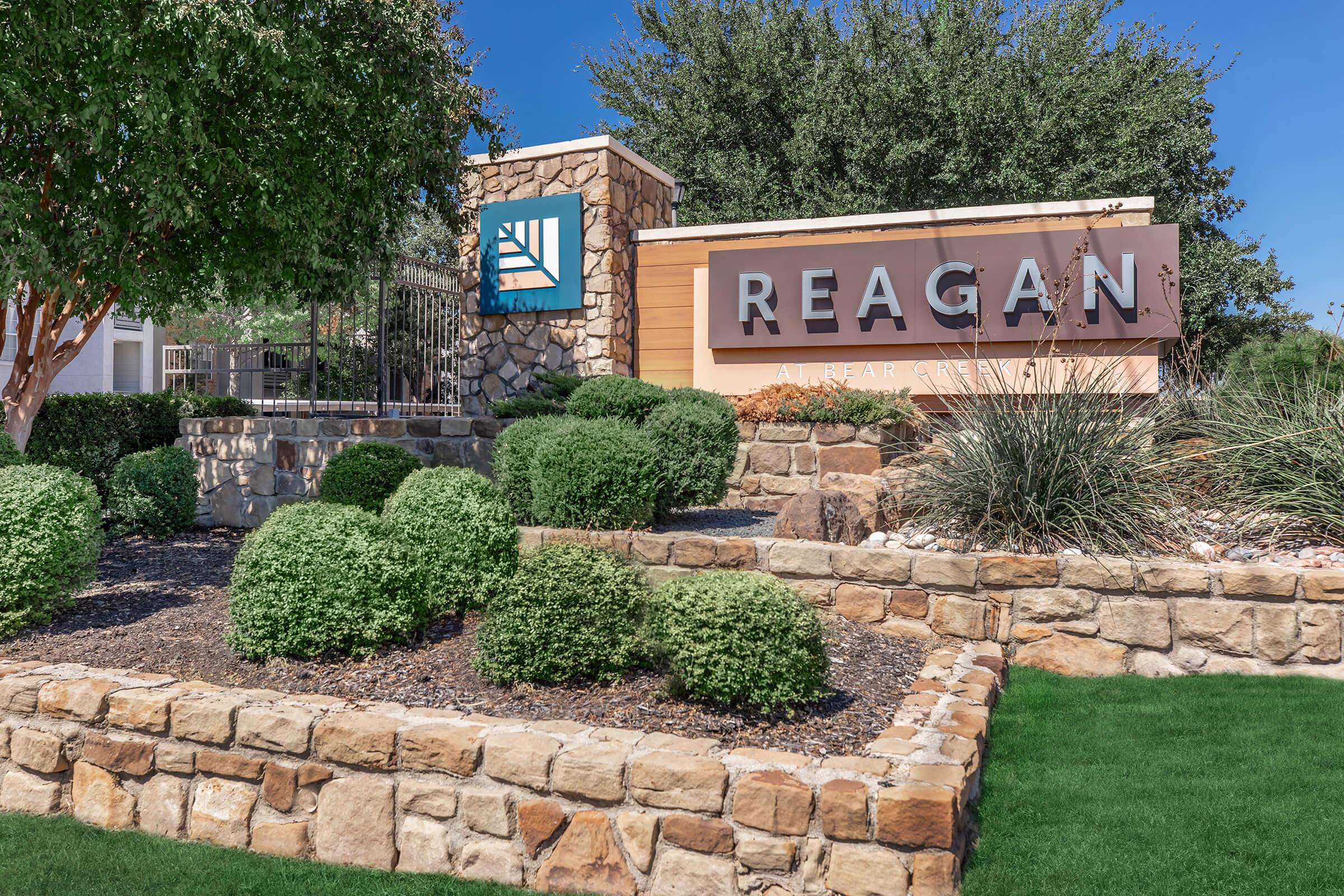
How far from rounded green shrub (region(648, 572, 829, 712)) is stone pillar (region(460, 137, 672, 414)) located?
22.0 feet

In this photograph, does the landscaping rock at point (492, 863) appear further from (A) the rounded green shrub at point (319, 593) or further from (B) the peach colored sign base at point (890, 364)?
(B) the peach colored sign base at point (890, 364)

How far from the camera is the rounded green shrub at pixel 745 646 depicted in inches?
133

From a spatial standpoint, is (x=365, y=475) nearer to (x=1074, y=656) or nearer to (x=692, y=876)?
(x=692, y=876)

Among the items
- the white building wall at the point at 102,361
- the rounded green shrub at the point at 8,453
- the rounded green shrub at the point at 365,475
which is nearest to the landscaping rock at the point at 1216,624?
the rounded green shrub at the point at 365,475

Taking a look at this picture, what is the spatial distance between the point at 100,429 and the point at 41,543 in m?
4.33

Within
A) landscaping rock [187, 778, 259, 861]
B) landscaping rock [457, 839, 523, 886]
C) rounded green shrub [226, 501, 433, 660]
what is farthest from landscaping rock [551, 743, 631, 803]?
rounded green shrub [226, 501, 433, 660]

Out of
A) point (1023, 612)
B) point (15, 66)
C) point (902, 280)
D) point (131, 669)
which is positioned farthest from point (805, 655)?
point (902, 280)

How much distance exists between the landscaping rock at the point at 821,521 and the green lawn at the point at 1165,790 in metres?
1.49

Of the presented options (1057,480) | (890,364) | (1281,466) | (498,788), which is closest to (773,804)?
(498,788)

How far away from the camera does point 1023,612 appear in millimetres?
4762

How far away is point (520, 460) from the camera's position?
599 centimetres

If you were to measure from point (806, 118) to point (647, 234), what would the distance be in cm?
576

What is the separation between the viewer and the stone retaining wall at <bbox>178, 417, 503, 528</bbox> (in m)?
7.92

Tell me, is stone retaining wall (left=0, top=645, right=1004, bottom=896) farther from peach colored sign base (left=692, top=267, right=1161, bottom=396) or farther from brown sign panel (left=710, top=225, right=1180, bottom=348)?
brown sign panel (left=710, top=225, right=1180, bottom=348)
